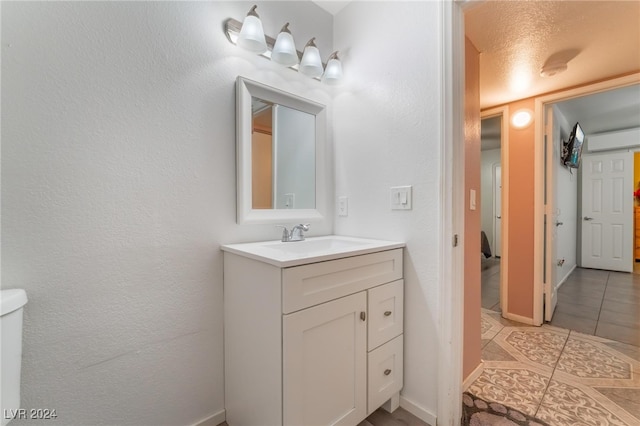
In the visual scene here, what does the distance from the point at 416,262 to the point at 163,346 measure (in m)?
1.21

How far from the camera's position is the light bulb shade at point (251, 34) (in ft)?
4.24

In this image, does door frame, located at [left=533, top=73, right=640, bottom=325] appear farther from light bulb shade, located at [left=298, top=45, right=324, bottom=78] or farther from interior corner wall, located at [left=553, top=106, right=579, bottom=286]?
light bulb shade, located at [left=298, top=45, right=324, bottom=78]

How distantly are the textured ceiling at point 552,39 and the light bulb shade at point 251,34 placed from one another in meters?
1.03

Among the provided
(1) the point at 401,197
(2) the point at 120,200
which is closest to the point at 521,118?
(1) the point at 401,197

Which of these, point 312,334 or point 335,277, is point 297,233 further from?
point 312,334

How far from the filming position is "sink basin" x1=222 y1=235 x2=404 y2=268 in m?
0.98

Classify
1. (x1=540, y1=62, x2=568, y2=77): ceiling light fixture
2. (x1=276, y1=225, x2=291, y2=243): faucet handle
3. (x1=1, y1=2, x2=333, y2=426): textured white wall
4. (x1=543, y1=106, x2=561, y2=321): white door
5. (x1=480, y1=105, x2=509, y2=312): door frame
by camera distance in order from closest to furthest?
1. (x1=1, y1=2, x2=333, y2=426): textured white wall
2. (x1=276, y1=225, x2=291, y2=243): faucet handle
3. (x1=540, y1=62, x2=568, y2=77): ceiling light fixture
4. (x1=543, y1=106, x2=561, y2=321): white door
5. (x1=480, y1=105, x2=509, y2=312): door frame

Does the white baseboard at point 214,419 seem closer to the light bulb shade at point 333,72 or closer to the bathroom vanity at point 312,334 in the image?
the bathroom vanity at point 312,334

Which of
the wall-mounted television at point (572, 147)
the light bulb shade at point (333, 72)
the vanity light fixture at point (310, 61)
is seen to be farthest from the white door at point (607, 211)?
the vanity light fixture at point (310, 61)

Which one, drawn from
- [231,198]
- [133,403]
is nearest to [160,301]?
[133,403]

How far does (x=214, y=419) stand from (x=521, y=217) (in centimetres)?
278

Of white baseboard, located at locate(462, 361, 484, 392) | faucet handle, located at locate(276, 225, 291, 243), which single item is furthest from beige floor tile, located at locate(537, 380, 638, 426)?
faucet handle, located at locate(276, 225, 291, 243)

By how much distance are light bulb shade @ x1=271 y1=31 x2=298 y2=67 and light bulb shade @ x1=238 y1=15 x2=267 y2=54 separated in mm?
101

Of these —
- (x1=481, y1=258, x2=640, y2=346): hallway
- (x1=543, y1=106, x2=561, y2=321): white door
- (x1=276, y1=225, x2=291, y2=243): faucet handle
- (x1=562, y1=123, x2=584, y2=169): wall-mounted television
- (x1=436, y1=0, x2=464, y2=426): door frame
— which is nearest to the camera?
(x1=436, y1=0, x2=464, y2=426): door frame
